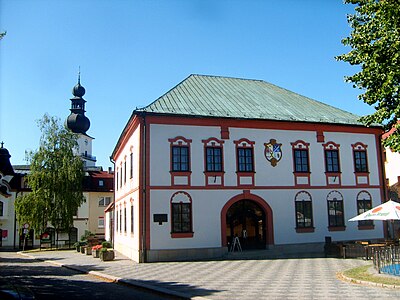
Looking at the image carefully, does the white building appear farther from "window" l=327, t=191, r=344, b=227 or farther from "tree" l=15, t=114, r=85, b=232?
"tree" l=15, t=114, r=85, b=232

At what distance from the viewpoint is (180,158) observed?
23000mm

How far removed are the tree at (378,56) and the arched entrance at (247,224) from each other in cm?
977

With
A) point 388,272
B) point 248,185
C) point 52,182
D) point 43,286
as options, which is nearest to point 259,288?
point 388,272

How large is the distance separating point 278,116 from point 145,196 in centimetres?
940

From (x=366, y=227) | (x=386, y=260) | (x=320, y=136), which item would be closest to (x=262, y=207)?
(x=320, y=136)

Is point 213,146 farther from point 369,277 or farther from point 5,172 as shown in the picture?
point 5,172

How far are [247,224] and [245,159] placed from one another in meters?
3.74

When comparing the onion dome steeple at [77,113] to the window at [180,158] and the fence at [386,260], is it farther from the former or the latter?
the fence at [386,260]

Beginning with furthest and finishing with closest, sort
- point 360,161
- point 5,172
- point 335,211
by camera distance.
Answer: point 5,172
point 360,161
point 335,211

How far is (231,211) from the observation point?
23625 millimetres

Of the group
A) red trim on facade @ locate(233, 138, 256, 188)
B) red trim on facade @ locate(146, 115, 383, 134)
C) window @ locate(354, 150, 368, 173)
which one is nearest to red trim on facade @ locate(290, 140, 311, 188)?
red trim on facade @ locate(146, 115, 383, 134)

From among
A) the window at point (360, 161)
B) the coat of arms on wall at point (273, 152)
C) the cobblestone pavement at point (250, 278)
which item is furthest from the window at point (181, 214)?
the window at point (360, 161)

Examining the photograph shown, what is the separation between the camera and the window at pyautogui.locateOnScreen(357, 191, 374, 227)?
84.9ft

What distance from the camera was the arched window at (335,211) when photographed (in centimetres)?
2511
